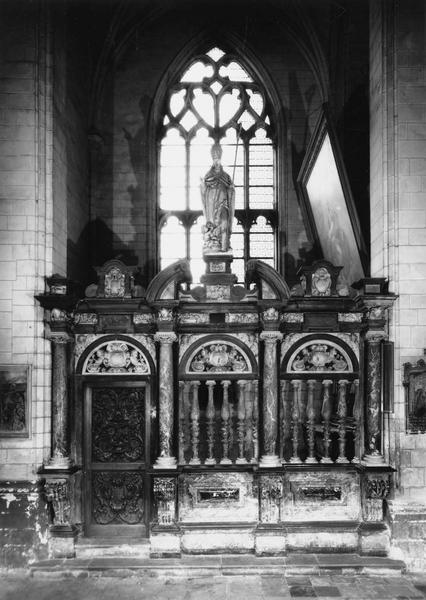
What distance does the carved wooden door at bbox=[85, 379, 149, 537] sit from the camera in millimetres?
6672

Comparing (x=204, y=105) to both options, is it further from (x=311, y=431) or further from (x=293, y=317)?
(x=311, y=431)

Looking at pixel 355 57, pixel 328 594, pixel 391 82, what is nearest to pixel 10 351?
pixel 328 594

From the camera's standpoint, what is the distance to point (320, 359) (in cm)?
671

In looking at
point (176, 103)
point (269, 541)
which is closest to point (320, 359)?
point (269, 541)

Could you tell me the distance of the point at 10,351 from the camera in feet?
21.3

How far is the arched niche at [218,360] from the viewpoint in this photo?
6695mm

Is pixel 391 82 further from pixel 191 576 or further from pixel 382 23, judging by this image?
pixel 191 576

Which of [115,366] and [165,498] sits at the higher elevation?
[115,366]

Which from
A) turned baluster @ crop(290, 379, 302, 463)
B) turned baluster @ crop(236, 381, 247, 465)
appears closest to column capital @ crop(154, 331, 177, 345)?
turned baluster @ crop(236, 381, 247, 465)

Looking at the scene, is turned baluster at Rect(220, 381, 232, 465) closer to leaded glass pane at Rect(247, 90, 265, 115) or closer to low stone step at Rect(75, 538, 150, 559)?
low stone step at Rect(75, 538, 150, 559)

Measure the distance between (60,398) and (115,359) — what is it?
31.7 inches

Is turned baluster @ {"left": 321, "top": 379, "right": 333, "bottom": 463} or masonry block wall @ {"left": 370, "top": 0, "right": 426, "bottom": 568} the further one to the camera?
turned baluster @ {"left": 321, "top": 379, "right": 333, "bottom": 463}

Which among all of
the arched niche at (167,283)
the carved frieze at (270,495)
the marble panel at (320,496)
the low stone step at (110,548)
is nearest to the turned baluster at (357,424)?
the marble panel at (320,496)

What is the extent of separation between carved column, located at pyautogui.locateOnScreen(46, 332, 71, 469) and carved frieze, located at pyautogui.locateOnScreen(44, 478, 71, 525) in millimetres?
232
